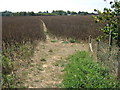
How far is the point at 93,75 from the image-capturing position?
15.9ft

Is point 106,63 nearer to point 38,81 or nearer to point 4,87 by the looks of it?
point 38,81

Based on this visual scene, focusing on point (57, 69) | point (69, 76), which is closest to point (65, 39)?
point (57, 69)

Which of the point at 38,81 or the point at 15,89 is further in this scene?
the point at 38,81

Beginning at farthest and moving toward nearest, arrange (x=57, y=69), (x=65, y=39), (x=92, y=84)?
(x=65, y=39)
(x=57, y=69)
(x=92, y=84)

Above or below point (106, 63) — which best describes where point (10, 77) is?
below

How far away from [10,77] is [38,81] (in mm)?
869

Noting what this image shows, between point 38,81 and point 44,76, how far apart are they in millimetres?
429

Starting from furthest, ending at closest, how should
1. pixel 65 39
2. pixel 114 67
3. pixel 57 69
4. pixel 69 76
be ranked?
pixel 65 39
pixel 57 69
pixel 69 76
pixel 114 67

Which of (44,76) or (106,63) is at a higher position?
(106,63)

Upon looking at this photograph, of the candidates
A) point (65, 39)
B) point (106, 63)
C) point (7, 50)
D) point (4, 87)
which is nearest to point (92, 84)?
point (106, 63)

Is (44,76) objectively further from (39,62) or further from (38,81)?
(39,62)


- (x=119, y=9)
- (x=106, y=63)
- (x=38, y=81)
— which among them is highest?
(x=119, y=9)

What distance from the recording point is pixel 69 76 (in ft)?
16.6

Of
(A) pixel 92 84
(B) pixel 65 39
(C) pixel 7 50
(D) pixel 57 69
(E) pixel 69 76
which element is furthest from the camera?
(B) pixel 65 39
